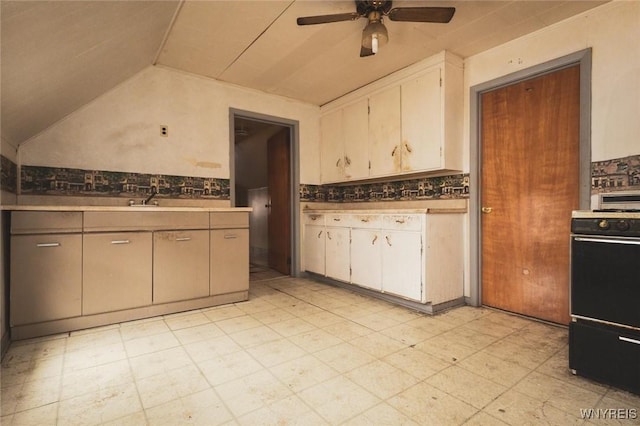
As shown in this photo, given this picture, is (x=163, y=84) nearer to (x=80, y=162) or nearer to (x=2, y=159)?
(x=80, y=162)

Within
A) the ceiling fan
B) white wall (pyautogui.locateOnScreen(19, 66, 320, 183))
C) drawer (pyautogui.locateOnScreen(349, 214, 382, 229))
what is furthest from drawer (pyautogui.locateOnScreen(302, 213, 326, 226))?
the ceiling fan

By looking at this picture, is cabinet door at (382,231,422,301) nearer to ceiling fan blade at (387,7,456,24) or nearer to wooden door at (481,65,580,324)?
wooden door at (481,65,580,324)

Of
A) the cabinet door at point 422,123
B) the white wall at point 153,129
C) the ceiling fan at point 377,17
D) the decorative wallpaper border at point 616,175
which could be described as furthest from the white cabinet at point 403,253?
the white wall at point 153,129

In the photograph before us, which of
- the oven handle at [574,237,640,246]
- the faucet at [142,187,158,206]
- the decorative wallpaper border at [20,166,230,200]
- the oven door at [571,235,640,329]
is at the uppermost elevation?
the decorative wallpaper border at [20,166,230,200]

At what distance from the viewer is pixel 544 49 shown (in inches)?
106

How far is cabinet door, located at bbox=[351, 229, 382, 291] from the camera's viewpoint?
328cm

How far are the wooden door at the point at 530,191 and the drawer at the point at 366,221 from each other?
1.05 metres

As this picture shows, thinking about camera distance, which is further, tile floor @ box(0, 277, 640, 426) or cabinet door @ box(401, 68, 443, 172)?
cabinet door @ box(401, 68, 443, 172)

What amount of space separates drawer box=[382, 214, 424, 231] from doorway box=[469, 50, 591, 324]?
69cm

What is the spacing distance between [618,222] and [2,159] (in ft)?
13.0

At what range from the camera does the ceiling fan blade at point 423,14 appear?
6.96ft

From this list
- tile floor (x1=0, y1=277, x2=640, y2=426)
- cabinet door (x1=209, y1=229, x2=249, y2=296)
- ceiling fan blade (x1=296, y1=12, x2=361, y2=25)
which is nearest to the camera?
tile floor (x1=0, y1=277, x2=640, y2=426)

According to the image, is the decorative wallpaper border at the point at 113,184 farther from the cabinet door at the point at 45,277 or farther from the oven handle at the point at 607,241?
the oven handle at the point at 607,241

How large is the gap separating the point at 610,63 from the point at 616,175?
2.77 ft
